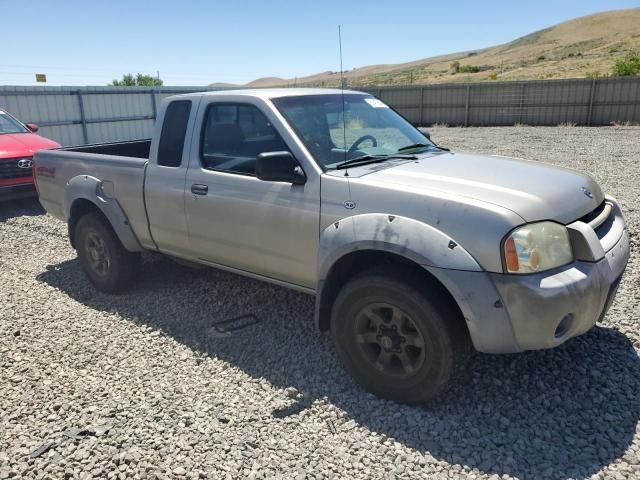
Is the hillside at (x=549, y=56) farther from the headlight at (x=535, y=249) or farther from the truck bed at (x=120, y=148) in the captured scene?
the headlight at (x=535, y=249)

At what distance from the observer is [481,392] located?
11.3ft

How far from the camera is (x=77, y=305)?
5.16 m

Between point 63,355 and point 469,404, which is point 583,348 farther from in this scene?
point 63,355

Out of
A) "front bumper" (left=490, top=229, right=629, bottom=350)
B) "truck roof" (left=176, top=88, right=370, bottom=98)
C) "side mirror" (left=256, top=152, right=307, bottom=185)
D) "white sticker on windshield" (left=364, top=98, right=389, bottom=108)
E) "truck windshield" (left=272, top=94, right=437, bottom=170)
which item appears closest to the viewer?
"front bumper" (left=490, top=229, right=629, bottom=350)

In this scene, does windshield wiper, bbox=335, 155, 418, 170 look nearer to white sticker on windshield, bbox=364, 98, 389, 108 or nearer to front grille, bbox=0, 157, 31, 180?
white sticker on windshield, bbox=364, 98, 389, 108

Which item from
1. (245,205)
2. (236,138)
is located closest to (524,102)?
(236,138)

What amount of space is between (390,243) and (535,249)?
774 millimetres

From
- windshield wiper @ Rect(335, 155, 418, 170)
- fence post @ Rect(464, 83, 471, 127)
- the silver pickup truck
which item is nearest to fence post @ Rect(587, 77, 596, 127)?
fence post @ Rect(464, 83, 471, 127)

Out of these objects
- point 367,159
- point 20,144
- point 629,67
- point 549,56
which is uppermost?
point 549,56

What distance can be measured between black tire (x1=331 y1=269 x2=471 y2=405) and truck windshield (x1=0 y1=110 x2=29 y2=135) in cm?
921

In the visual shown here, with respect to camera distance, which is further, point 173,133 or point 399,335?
point 173,133

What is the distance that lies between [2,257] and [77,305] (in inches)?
95.2

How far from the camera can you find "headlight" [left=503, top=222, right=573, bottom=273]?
279 centimetres

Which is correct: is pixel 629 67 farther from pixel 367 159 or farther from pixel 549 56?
pixel 549 56
